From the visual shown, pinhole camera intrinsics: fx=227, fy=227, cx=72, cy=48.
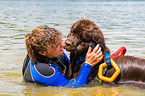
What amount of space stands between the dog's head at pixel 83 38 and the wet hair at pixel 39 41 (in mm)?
291

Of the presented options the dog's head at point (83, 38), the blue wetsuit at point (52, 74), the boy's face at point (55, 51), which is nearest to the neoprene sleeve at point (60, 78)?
the blue wetsuit at point (52, 74)

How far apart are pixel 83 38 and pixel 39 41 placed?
0.81m

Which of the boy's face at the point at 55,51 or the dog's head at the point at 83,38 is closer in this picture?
the dog's head at the point at 83,38

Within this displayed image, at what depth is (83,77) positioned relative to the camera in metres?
4.14

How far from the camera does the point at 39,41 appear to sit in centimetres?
411

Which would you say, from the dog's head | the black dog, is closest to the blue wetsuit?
the black dog

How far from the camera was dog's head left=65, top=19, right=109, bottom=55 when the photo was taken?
413 centimetres

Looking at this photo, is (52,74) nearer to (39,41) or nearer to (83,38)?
(39,41)

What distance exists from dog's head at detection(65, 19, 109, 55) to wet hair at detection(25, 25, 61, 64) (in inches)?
11.4

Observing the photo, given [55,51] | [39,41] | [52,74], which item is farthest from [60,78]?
[39,41]

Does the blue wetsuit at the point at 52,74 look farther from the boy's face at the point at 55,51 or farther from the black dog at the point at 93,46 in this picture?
the black dog at the point at 93,46

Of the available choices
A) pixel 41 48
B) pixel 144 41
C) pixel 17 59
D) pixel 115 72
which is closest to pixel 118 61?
pixel 115 72

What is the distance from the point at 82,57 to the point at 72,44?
0.37 meters

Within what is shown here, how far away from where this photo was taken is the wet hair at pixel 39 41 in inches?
163
